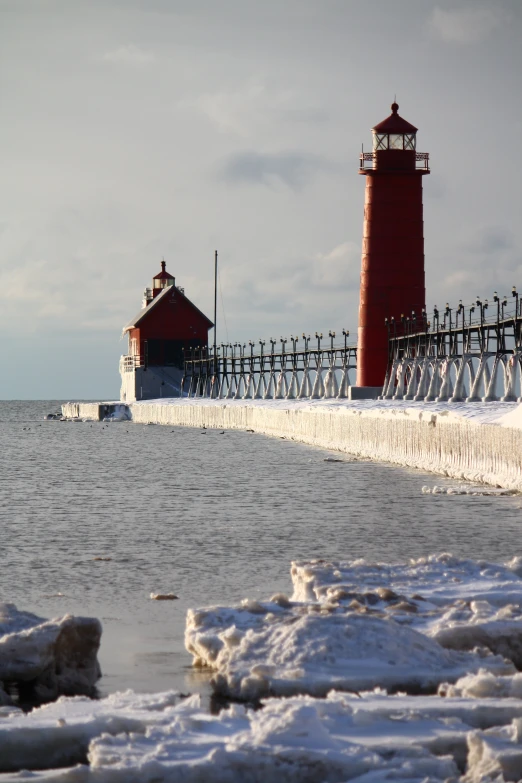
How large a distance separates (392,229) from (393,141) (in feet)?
10.8

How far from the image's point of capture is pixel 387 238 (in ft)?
125

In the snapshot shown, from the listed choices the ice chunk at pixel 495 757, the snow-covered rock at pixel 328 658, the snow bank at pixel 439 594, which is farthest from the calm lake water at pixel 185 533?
the ice chunk at pixel 495 757

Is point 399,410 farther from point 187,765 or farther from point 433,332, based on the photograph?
point 187,765

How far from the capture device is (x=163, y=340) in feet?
→ 240

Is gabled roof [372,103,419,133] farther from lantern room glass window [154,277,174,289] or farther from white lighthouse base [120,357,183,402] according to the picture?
lantern room glass window [154,277,174,289]

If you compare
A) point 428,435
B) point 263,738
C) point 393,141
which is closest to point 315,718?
point 263,738

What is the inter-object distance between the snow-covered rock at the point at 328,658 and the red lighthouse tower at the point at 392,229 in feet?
105

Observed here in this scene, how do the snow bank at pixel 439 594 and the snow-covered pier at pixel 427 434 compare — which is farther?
the snow-covered pier at pixel 427 434

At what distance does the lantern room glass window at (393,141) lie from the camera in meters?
39.3

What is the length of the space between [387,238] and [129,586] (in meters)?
29.4

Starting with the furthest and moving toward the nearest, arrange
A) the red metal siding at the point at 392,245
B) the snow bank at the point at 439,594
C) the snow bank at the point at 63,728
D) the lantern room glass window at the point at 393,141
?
the lantern room glass window at the point at 393,141
the red metal siding at the point at 392,245
the snow bank at the point at 439,594
the snow bank at the point at 63,728

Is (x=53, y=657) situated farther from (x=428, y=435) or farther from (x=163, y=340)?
(x=163, y=340)

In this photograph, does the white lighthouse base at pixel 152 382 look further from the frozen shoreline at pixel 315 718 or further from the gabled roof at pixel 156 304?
the frozen shoreline at pixel 315 718

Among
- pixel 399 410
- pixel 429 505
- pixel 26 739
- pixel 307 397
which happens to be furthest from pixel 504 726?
pixel 307 397
